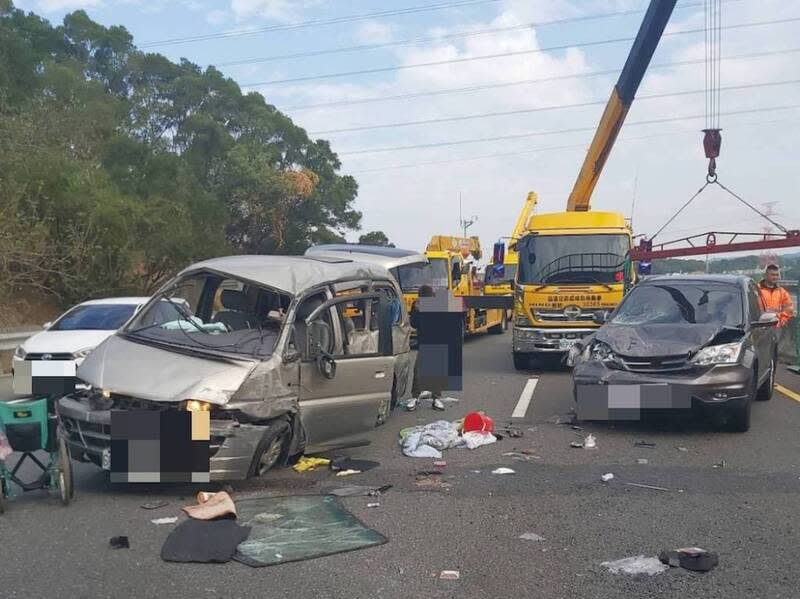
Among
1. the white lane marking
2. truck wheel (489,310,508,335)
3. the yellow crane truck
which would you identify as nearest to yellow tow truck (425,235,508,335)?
truck wheel (489,310,508,335)

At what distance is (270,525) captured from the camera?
5719mm

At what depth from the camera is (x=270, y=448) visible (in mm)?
6699

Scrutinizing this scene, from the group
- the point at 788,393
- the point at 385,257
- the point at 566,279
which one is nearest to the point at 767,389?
the point at 788,393

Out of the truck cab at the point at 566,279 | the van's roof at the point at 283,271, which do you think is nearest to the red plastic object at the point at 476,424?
the van's roof at the point at 283,271

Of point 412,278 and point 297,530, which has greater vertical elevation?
point 412,278

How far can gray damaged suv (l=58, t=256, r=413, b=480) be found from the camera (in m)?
6.33

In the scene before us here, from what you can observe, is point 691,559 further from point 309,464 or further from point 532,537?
point 309,464

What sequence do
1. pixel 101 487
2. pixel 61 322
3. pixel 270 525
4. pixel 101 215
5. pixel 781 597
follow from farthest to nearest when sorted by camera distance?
pixel 101 215 → pixel 61 322 → pixel 101 487 → pixel 270 525 → pixel 781 597

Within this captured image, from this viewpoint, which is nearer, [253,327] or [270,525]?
[270,525]

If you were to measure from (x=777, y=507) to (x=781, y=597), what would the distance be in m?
1.84

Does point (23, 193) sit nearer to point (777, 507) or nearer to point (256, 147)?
point (777, 507)

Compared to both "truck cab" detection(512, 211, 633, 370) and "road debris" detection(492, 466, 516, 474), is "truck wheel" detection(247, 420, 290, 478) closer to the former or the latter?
"road debris" detection(492, 466, 516, 474)

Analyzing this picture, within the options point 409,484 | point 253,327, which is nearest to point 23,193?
point 253,327

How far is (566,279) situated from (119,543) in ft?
33.8
